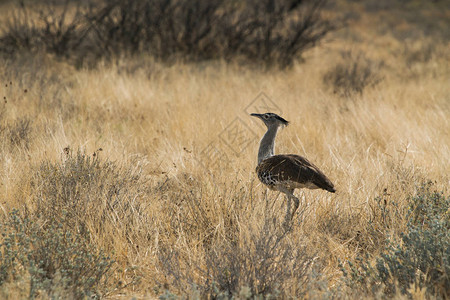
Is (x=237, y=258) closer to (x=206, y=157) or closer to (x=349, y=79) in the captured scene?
(x=206, y=157)

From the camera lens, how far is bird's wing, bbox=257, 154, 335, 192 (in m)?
3.26

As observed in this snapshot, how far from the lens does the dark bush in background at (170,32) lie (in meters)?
10.2

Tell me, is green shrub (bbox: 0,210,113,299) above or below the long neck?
below

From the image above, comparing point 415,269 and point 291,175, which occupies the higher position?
point 291,175

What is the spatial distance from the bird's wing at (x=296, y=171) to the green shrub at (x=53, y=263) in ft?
4.24

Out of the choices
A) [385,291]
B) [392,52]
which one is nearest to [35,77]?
[385,291]

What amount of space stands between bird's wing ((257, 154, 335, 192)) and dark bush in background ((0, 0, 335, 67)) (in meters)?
7.22

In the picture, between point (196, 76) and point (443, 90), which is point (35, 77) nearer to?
point (196, 76)

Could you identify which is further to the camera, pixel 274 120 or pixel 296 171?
pixel 274 120

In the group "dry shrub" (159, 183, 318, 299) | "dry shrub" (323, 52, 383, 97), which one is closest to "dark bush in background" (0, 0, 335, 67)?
"dry shrub" (323, 52, 383, 97)

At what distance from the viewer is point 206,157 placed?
491 centimetres

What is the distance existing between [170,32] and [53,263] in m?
8.89

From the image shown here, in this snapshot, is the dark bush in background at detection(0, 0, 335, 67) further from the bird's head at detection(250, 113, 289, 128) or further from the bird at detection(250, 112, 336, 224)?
the bird at detection(250, 112, 336, 224)

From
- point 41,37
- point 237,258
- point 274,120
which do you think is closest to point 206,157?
point 274,120
